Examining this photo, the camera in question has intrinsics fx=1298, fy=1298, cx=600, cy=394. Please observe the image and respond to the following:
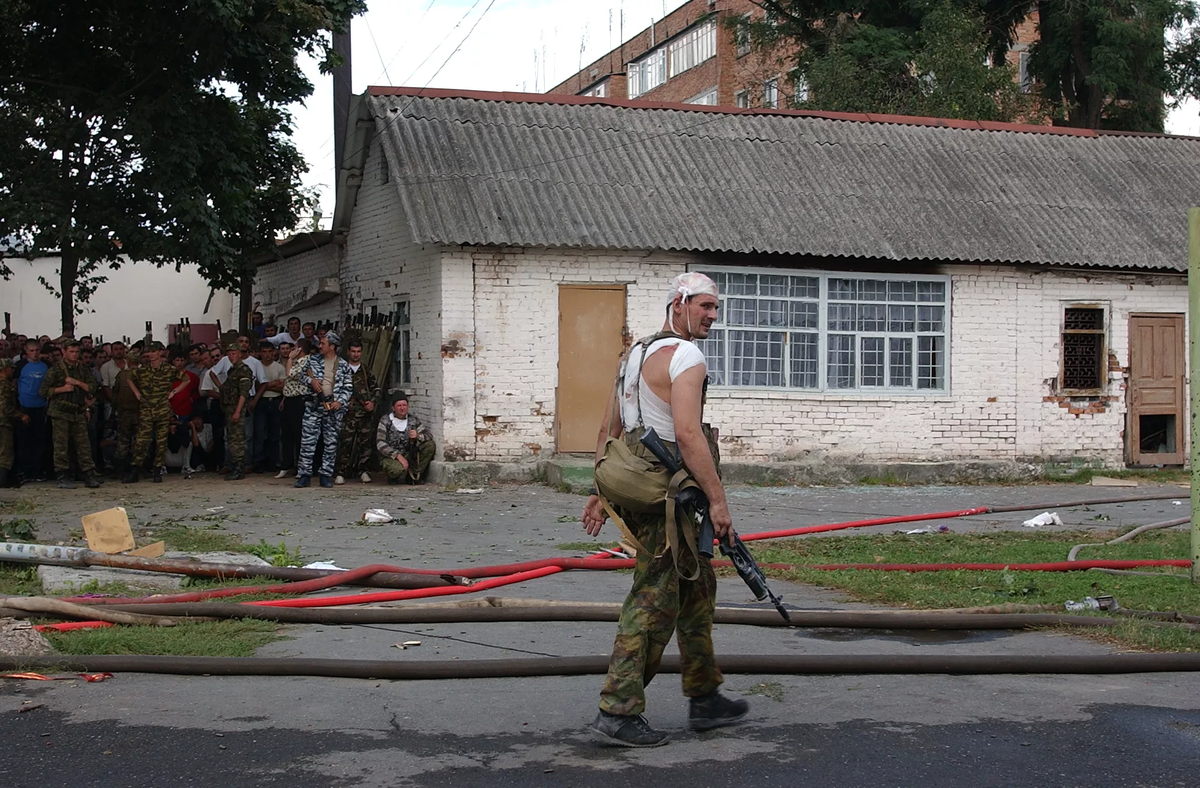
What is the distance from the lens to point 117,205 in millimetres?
16547

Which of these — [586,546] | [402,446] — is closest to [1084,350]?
[402,446]

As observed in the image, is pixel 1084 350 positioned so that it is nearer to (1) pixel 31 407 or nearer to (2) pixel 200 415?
(2) pixel 200 415

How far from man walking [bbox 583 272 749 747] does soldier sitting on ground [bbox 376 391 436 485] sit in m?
10.6

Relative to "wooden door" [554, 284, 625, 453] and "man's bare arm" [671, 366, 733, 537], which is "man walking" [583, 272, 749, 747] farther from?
"wooden door" [554, 284, 625, 453]

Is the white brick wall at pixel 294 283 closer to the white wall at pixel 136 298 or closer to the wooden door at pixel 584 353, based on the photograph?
the wooden door at pixel 584 353

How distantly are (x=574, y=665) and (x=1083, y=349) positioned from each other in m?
14.4

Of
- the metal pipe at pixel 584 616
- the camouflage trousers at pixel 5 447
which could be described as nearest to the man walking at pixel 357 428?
the camouflage trousers at pixel 5 447

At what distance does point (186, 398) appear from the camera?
637 inches

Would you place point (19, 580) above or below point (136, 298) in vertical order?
below

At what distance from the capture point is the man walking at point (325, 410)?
15.2m

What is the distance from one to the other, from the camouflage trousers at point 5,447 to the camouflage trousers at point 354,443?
366 centimetres

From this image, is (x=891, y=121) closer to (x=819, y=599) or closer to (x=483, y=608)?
(x=819, y=599)

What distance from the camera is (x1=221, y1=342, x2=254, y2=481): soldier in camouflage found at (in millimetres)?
15633

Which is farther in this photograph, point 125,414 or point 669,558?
point 125,414
